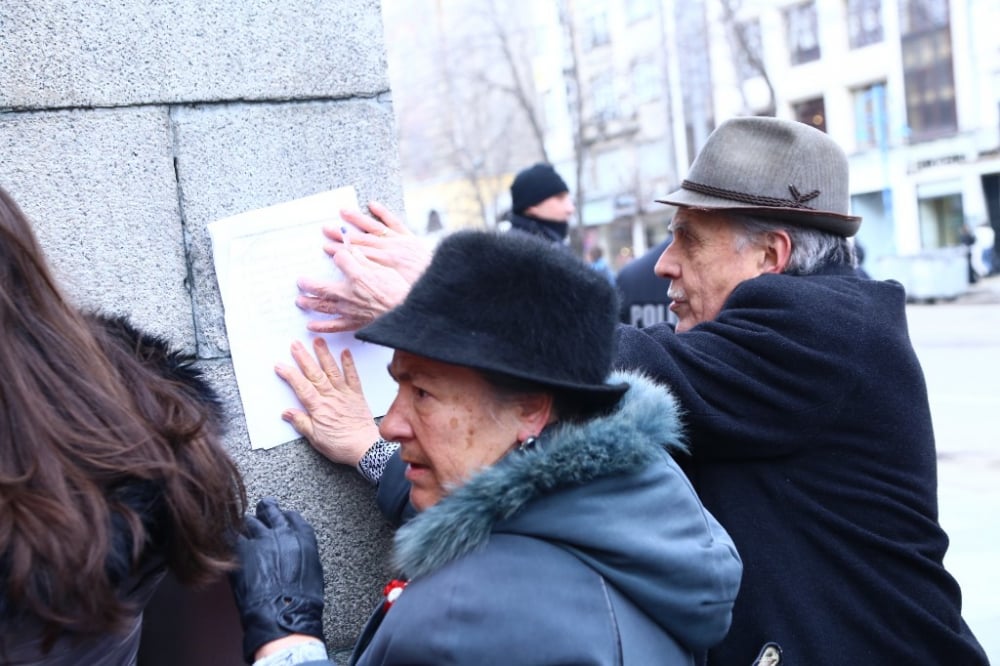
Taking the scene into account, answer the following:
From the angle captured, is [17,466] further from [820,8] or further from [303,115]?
[820,8]

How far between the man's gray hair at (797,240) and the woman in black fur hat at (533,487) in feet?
2.38

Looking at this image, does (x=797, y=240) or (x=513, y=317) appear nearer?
(x=513, y=317)

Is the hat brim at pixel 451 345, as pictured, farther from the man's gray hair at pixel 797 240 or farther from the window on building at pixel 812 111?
the window on building at pixel 812 111

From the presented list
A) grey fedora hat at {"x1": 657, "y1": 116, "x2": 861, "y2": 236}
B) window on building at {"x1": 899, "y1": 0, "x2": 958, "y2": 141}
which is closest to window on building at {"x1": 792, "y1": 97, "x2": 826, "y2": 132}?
window on building at {"x1": 899, "y1": 0, "x2": 958, "y2": 141}

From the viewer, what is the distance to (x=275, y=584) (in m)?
1.89

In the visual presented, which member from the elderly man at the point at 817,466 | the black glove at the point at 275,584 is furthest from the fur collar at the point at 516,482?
the elderly man at the point at 817,466

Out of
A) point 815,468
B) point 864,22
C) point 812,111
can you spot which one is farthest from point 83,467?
point 812,111

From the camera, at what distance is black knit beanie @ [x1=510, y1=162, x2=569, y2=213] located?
6.38m

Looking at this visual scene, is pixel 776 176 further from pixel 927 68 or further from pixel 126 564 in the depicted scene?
pixel 927 68

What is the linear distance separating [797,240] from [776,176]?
149 millimetres

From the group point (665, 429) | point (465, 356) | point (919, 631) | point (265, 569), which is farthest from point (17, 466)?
point (919, 631)

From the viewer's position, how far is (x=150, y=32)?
241cm

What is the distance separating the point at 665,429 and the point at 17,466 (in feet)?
3.16

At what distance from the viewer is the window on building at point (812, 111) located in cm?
3350
